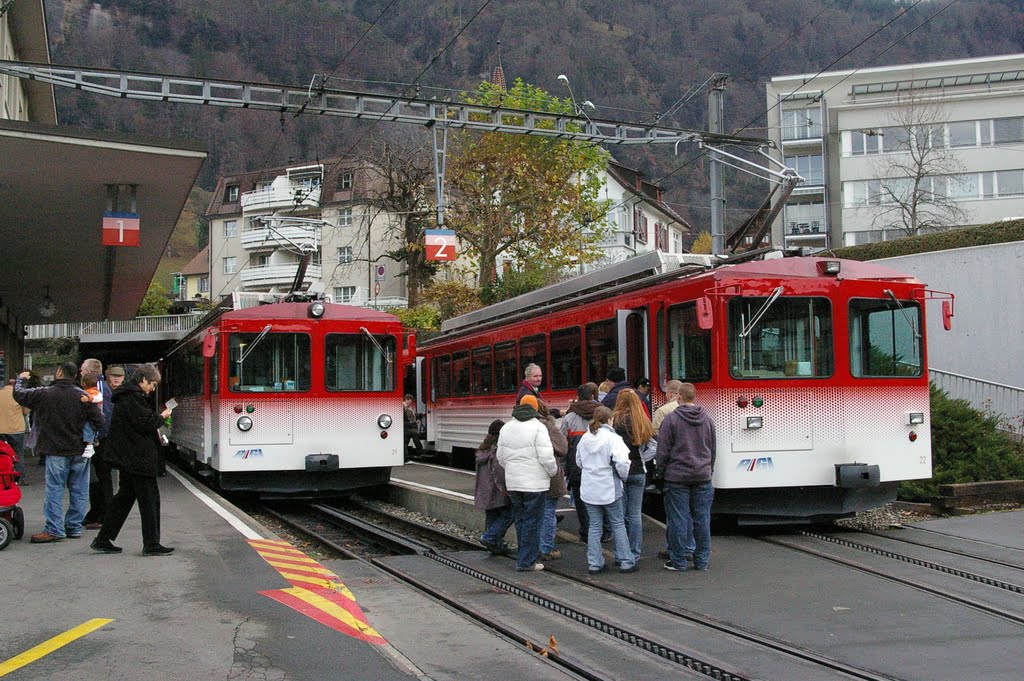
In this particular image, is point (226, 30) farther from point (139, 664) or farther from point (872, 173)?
point (139, 664)

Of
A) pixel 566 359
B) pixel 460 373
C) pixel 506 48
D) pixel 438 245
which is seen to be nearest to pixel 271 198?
pixel 506 48

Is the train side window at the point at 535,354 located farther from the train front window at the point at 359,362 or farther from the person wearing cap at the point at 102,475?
the person wearing cap at the point at 102,475

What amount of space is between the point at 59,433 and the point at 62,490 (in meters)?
0.65

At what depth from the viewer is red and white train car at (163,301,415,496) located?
1595 centimetres

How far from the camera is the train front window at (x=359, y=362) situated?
16.6m

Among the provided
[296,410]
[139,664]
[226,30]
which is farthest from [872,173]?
[226,30]

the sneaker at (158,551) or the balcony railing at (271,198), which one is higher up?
the balcony railing at (271,198)

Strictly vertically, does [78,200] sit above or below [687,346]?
above

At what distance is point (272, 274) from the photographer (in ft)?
252

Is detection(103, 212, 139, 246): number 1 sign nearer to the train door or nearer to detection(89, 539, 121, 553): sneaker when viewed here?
detection(89, 539, 121, 553): sneaker

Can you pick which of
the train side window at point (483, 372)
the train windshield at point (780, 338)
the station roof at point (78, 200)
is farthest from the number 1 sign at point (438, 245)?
the train windshield at point (780, 338)

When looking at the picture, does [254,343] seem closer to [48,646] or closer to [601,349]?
[601,349]

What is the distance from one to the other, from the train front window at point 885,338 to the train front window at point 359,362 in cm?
761

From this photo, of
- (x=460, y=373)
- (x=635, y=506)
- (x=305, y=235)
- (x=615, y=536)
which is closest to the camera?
(x=615, y=536)
